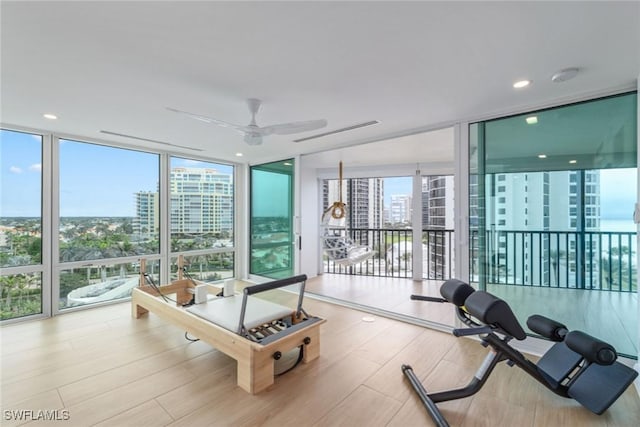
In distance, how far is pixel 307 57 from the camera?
1809mm

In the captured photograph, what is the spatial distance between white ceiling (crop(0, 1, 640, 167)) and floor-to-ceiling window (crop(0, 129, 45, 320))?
0.56 metres

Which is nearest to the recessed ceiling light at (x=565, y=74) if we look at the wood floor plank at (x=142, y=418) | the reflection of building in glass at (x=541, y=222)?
the reflection of building in glass at (x=541, y=222)

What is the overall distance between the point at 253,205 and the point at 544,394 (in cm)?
482

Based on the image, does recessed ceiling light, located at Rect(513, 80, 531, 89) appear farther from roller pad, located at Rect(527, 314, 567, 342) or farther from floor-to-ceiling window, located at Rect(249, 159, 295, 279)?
floor-to-ceiling window, located at Rect(249, 159, 295, 279)

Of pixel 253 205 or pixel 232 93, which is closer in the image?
pixel 232 93

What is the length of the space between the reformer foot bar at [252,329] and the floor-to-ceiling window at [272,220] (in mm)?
1980

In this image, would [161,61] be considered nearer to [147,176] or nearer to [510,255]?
[147,176]

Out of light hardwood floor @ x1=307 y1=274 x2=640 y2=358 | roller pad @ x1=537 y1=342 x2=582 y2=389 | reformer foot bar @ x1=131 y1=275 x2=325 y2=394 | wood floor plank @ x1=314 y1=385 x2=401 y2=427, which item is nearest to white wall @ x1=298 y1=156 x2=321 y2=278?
light hardwood floor @ x1=307 y1=274 x2=640 y2=358

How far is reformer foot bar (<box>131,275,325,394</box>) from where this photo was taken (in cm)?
204

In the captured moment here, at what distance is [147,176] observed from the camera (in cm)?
445

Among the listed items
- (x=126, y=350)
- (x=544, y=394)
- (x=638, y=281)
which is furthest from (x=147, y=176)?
(x=638, y=281)

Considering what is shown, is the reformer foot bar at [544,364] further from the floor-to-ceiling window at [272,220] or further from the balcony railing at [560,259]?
→ the floor-to-ceiling window at [272,220]

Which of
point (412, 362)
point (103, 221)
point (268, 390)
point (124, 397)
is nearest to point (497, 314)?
point (412, 362)

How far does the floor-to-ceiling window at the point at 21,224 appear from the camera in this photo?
3283 millimetres
